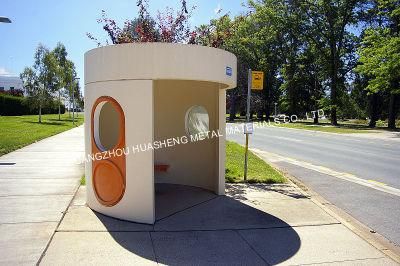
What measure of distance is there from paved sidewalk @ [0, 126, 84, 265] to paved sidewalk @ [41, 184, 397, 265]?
22 centimetres

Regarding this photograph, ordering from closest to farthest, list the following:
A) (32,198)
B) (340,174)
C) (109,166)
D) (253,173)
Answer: (109,166) < (32,198) < (253,173) < (340,174)

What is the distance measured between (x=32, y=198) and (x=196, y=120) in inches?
152

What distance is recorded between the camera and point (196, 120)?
9.62 meters

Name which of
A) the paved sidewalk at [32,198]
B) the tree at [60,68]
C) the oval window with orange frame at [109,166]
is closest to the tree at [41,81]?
the tree at [60,68]

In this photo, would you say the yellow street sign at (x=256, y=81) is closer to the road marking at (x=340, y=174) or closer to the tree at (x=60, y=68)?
the road marking at (x=340, y=174)

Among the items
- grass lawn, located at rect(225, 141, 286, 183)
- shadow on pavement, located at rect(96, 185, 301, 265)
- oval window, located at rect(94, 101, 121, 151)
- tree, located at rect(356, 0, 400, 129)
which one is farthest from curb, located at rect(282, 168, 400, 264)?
tree, located at rect(356, 0, 400, 129)

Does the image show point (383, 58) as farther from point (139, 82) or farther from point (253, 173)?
point (139, 82)

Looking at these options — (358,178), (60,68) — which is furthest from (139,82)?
(60,68)

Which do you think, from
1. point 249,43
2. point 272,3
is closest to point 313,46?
point 272,3

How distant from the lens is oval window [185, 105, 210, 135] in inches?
367

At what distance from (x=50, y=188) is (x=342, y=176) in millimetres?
7584

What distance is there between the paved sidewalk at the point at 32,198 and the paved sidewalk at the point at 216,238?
218mm

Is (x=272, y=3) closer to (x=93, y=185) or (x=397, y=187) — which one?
(x=397, y=187)

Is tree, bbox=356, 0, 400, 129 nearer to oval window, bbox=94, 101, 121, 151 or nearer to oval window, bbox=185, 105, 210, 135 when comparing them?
oval window, bbox=185, 105, 210, 135
